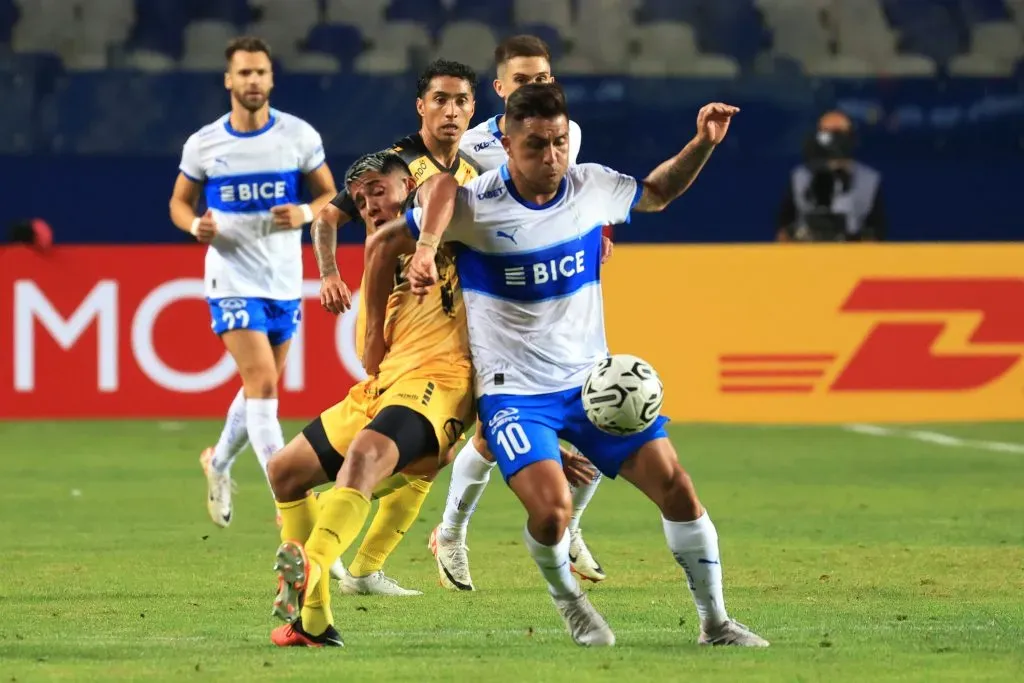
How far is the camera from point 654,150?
17875 millimetres

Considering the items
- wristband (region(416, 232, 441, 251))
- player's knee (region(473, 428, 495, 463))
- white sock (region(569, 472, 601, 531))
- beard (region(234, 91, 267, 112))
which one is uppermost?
wristband (region(416, 232, 441, 251))

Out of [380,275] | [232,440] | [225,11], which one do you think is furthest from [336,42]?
[380,275]

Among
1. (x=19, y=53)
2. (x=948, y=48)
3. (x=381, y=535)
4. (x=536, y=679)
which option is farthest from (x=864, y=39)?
(x=536, y=679)

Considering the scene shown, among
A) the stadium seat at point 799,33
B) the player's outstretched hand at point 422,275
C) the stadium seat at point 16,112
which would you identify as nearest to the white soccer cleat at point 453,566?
the player's outstretched hand at point 422,275

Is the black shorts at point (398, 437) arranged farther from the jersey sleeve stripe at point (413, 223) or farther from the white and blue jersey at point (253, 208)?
the white and blue jersey at point (253, 208)

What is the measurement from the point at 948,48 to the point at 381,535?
14007 millimetres

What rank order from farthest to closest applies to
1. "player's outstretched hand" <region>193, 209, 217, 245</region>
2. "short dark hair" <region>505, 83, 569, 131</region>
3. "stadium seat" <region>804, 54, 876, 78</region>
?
"stadium seat" <region>804, 54, 876, 78</region> → "player's outstretched hand" <region>193, 209, 217, 245</region> → "short dark hair" <region>505, 83, 569, 131</region>

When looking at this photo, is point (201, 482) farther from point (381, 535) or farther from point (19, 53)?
point (19, 53)

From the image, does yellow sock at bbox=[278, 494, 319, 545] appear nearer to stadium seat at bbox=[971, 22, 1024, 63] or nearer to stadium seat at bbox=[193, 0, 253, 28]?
stadium seat at bbox=[193, 0, 253, 28]

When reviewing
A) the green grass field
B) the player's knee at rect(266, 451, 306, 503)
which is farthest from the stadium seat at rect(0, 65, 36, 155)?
the player's knee at rect(266, 451, 306, 503)

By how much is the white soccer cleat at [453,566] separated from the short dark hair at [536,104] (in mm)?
2316

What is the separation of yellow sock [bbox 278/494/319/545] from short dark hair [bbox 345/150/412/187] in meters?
1.20

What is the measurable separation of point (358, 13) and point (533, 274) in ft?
44.7

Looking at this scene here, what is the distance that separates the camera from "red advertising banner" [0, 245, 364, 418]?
623 inches
